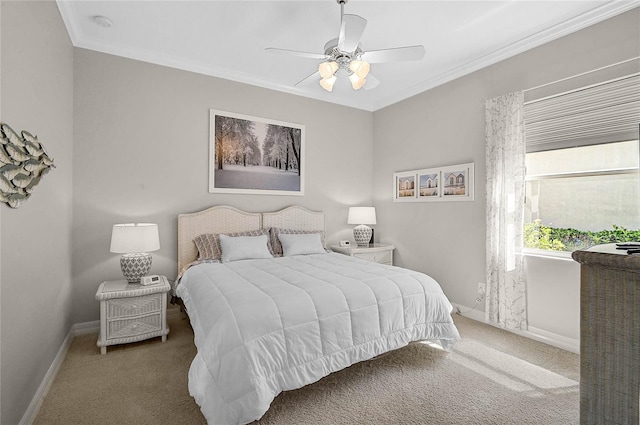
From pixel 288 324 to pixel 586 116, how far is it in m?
3.02

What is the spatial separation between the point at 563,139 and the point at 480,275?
156 centimetres

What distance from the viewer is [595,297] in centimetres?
91

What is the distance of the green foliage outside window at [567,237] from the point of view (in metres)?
2.57

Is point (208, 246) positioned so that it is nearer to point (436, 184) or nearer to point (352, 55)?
point (352, 55)

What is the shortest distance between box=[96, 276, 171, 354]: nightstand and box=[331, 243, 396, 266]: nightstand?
224cm

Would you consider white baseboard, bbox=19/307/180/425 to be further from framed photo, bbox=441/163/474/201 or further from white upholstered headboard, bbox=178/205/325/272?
framed photo, bbox=441/163/474/201

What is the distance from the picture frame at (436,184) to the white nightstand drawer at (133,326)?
3.33m

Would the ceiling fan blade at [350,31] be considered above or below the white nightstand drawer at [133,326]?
above

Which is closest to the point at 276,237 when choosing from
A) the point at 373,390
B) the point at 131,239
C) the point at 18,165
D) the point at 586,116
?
the point at 131,239

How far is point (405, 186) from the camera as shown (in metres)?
4.45

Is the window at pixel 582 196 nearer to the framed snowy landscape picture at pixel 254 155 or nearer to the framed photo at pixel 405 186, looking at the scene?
the framed photo at pixel 405 186

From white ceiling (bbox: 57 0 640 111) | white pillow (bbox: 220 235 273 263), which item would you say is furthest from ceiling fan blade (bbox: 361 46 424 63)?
white pillow (bbox: 220 235 273 263)

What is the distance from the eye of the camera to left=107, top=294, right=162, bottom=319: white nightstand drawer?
2691 millimetres

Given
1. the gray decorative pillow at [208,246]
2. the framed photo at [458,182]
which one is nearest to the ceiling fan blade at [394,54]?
the framed photo at [458,182]
